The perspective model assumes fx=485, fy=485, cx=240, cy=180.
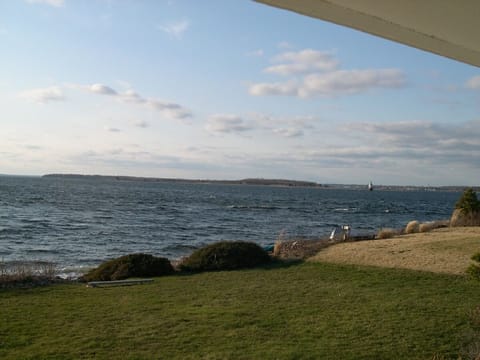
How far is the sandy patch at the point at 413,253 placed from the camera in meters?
13.6

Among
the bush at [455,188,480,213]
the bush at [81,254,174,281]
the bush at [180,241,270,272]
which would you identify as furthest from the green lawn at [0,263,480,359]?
the bush at [455,188,480,213]

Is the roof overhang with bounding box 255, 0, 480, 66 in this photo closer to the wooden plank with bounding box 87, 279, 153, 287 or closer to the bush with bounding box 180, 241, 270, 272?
the wooden plank with bounding box 87, 279, 153, 287

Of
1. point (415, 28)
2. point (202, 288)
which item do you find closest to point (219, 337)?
point (202, 288)

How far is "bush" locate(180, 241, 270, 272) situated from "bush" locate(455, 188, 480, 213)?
50.0 ft

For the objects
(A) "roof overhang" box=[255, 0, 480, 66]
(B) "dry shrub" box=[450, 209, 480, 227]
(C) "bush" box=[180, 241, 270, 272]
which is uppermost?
(A) "roof overhang" box=[255, 0, 480, 66]

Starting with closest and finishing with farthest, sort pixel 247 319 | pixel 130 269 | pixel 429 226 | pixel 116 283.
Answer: pixel 247 319, pixel 116 283, pixel 130 269, pixel 429 226

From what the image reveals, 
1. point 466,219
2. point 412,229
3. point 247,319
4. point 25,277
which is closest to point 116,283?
point 25,277

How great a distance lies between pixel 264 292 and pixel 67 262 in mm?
11814

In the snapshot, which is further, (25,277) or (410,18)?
(25,277)

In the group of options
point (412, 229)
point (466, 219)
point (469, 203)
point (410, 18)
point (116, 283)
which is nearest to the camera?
point (410, 18)

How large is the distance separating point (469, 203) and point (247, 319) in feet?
70.9

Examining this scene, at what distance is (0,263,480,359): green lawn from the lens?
21.5 feet

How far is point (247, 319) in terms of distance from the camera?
26.3 feet

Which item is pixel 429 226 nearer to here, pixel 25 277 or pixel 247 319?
pixel 247 319
